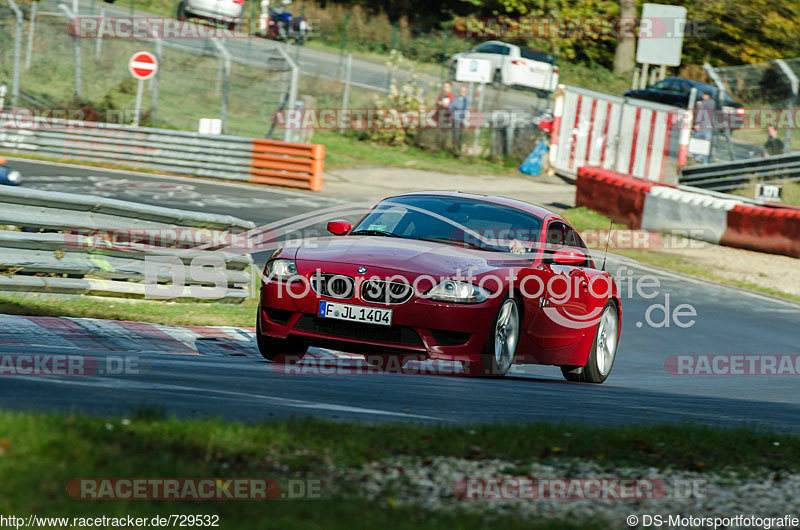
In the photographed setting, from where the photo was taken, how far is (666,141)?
93.4ft

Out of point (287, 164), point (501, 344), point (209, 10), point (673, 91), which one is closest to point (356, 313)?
point (501, 344)

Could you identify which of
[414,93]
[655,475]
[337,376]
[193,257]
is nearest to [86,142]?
[414,93]

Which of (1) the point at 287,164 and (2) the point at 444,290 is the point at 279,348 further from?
(1) the point at 287,164

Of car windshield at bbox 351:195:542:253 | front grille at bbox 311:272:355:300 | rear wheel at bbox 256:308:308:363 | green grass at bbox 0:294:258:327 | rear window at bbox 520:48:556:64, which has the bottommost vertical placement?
green grass at bbox 0:294:258:327

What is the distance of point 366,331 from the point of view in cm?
762

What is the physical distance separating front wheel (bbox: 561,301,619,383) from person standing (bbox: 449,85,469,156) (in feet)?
70.4

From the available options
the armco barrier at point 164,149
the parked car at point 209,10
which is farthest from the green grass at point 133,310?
the parked car at point 209,10

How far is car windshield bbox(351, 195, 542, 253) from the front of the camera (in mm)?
8656

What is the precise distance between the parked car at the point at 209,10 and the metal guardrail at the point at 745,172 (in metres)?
19.6

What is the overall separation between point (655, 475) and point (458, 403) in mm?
1732

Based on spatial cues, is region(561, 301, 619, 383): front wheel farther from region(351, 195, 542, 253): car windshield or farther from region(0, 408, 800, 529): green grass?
region(0, 408, 800, 529): green grass

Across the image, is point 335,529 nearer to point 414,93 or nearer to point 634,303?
point 634,303

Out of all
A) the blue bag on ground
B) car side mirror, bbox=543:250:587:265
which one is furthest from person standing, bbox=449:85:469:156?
car side mirror, bbox=543:250:587:265

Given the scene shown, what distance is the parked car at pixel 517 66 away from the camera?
36.8 m
